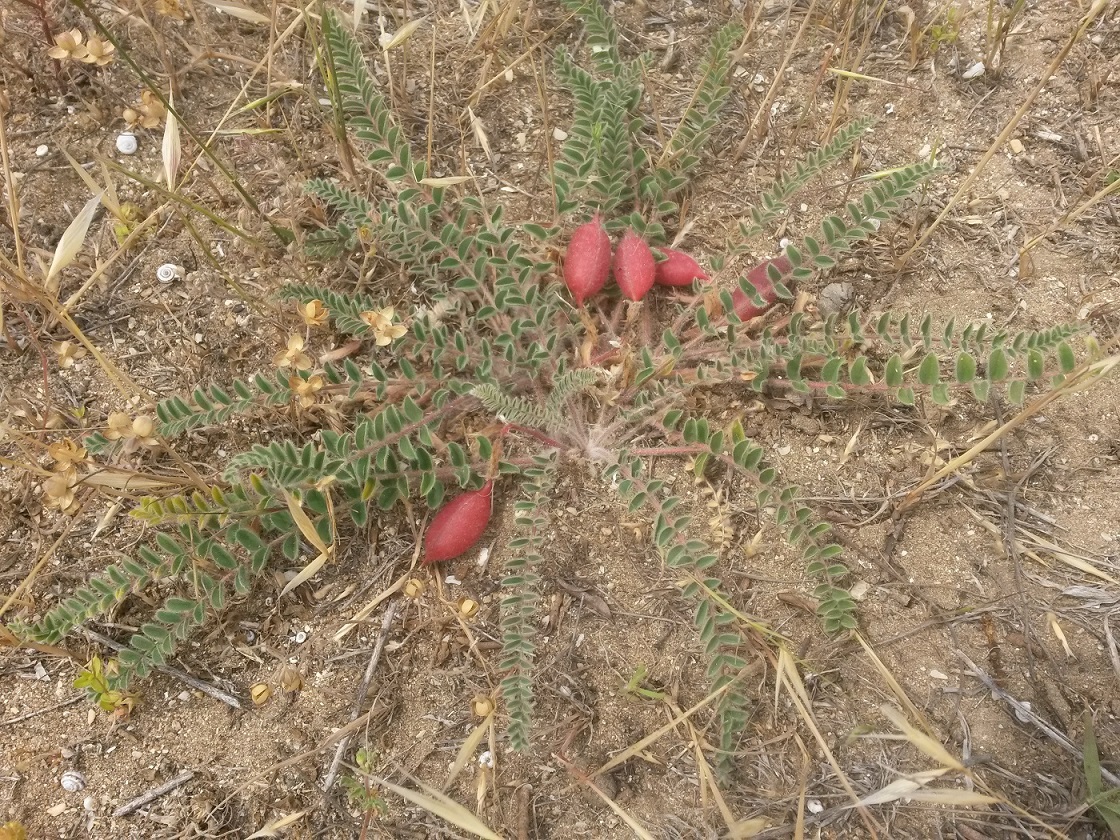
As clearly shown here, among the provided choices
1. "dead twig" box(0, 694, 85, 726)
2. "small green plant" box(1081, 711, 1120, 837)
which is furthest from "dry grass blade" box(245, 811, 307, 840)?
"small green plant" box(1081, 711, 1120, 837)

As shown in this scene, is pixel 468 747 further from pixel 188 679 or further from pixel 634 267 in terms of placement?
pixel 634 267

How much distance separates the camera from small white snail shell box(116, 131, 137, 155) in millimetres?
2201

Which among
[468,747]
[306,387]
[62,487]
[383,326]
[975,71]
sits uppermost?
[975,71]

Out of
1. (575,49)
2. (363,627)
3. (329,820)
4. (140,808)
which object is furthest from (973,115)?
(140,808)

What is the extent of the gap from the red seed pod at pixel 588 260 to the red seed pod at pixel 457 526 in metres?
0.55

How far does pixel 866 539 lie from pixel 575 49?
1603 mm

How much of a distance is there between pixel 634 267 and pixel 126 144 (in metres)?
1.47

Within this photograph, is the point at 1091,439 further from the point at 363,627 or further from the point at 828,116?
the point at 363,627

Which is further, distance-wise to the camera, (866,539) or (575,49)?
(575,49)

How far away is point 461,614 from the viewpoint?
5.77 feet

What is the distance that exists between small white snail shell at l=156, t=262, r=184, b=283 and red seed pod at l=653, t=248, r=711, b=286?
124 centimetres

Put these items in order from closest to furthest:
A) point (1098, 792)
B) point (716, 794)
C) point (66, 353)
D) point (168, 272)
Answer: point (716, 794) < point (1098, 792) < point (66, 353) < point (168, 272)

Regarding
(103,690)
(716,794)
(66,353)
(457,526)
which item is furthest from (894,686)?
(66,353)

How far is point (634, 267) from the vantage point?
1.91 m
